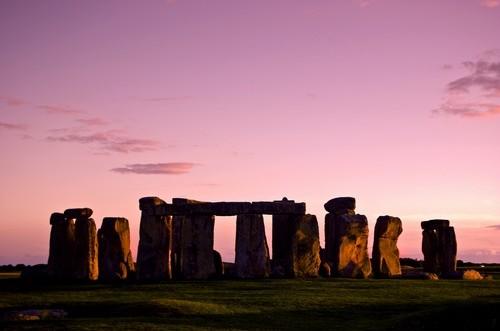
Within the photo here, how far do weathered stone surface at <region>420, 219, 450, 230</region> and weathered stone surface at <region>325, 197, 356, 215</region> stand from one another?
4.52 m

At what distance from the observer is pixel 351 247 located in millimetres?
36062

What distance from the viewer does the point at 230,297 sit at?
86.5ft

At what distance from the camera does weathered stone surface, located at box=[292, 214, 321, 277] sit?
3475 centimetres

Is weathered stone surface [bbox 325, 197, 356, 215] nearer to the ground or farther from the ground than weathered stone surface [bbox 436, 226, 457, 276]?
farther from the ground

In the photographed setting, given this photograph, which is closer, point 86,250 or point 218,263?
point 86,250

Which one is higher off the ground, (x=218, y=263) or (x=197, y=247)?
(x=197, y=247)

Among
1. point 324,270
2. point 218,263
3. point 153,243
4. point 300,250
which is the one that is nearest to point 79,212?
point 153,243

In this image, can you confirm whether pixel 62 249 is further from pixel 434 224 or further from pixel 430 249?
pixel 434 224

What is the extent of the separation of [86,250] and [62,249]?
1.17m

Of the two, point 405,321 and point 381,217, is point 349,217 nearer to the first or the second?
point 381,217

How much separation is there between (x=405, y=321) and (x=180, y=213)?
1851 cm

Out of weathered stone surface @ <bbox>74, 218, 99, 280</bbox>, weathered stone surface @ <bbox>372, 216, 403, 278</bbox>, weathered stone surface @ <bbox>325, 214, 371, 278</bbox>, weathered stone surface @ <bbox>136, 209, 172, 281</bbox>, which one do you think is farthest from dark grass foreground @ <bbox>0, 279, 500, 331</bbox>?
weathered stone surface @ <bbox>372, 216, 403, 278</bbox>

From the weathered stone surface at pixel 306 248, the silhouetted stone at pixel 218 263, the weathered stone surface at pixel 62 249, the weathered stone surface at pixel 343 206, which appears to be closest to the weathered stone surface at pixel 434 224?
the weathered stone surface at pixel 343 206

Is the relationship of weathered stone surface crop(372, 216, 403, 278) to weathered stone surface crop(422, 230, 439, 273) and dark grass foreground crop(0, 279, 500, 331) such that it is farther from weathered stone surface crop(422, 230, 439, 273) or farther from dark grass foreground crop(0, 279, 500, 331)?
dark grass foreground crop(0, 279, 500, 331)
